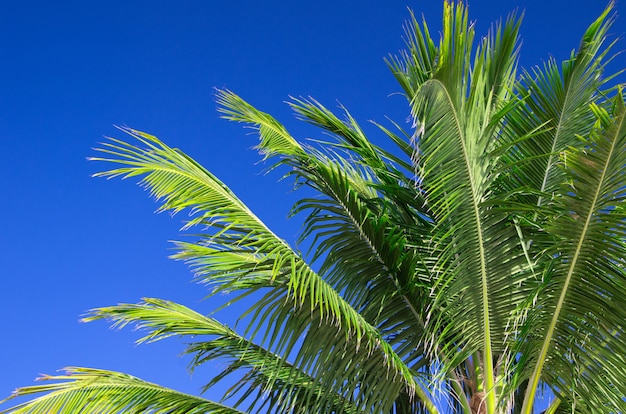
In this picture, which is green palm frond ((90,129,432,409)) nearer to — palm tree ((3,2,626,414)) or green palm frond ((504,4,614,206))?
palm tree ((3,2,626,414))

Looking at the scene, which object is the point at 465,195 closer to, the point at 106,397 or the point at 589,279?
the point at 589,279

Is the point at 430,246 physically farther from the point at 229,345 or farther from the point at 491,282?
the point at 229,345

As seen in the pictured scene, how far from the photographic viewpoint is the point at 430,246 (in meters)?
7.02

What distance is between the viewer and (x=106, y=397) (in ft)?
21.8

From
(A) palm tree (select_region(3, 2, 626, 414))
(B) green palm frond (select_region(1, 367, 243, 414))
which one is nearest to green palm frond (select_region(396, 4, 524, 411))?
(A) palm tree (select_region(3, 2, 626, 414))

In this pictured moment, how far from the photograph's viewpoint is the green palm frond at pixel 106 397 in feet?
20.4

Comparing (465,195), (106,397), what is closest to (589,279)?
(465,195)

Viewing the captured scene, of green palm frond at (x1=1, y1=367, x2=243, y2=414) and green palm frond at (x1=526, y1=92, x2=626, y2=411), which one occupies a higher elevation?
green palm frond at (x1=1, y1=367, x2=243, y2=414)

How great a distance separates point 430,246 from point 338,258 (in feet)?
2.73

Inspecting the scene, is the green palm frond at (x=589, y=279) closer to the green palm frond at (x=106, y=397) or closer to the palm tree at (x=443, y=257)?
the palm tree at (x=443, y=257)

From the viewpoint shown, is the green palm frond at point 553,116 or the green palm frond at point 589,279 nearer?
the green palm frond at point 589,279

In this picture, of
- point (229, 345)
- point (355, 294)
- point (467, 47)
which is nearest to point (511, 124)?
point (467, 47)

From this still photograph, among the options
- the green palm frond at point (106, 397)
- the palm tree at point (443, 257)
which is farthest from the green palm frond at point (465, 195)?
the green palm frond at point (106, 397)

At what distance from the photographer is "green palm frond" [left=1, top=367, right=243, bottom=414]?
20.4 ft
